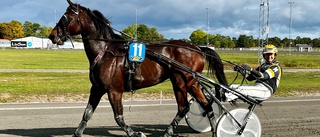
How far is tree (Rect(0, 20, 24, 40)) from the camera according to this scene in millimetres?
139837

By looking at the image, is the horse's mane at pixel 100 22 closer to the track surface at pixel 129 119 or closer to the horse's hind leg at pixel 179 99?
the horse's hind leg at pixel 179 99

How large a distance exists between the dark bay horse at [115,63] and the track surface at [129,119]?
880 millimetres

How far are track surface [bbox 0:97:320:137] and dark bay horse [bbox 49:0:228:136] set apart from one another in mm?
880

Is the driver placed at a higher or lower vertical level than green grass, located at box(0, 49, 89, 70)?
higher

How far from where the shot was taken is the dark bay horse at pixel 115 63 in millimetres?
5758

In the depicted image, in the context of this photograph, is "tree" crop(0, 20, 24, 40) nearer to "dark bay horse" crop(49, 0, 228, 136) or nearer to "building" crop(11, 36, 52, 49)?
"building" crop(11, 36, 52, 49)

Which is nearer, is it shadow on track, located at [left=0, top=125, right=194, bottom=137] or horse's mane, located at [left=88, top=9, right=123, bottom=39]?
horse's mane, located at [left=88, top=9, right=123, bottom=39]

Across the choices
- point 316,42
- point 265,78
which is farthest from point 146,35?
point 316,42

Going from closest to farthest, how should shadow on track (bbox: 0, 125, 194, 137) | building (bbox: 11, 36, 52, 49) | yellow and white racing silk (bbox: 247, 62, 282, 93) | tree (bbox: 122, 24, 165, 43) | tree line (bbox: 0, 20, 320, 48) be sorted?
yellow and white racing silk (bbox: 247, 62, 282, 93), shadow on track (bbox: 0, 125, 194, 137), tree (bbox: 122, 24, 165, 43), building (bbox: 11, 36, 52, 49), tree line (bbox: 0, 20, 320, 48)

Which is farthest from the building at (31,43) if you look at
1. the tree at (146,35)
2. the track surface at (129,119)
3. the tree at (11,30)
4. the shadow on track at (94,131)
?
the shadow on track at (94,131)

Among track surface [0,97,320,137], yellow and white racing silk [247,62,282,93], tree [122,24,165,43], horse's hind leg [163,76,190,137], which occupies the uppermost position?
tree [122,24,165,43]

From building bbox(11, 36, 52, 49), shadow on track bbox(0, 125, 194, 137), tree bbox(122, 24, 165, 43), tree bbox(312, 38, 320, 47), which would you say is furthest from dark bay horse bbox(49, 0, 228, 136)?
tree bbox(312, 38, 320, 47)

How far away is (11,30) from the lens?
463ft

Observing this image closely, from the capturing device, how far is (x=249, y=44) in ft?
431
